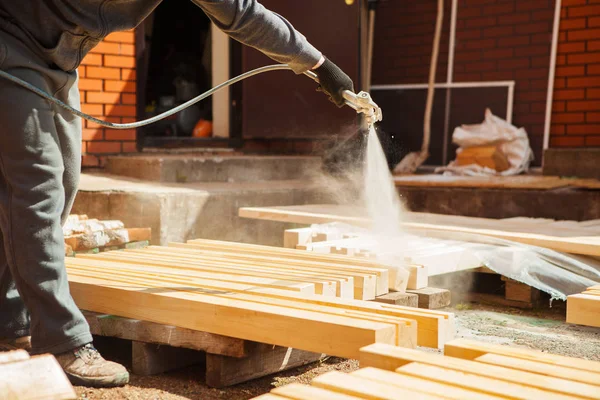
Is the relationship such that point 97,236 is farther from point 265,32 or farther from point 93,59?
point 93,59

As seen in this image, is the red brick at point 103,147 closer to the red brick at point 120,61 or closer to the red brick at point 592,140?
the red brick at point 120,61

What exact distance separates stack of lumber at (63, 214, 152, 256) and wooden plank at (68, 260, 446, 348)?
1.61m

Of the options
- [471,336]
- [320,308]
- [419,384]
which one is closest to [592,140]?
[471,336]

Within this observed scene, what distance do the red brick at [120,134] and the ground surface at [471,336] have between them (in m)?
3.74

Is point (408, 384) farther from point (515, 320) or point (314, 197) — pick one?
point (314, 197)

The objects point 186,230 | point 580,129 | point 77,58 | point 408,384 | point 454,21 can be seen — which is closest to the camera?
point 408,384

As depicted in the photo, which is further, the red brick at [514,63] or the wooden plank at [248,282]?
the red brick at [514,63]

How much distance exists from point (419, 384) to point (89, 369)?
1225mm

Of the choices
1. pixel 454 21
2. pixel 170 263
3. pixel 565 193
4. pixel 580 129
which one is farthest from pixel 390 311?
pixel 454 21

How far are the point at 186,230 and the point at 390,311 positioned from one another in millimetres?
3078

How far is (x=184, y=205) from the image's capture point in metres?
5.66

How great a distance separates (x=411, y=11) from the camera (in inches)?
385

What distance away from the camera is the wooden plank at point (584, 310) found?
3.01m

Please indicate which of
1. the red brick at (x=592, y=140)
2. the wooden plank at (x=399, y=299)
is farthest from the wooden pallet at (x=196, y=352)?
the red brick at (x=592, y=140)
